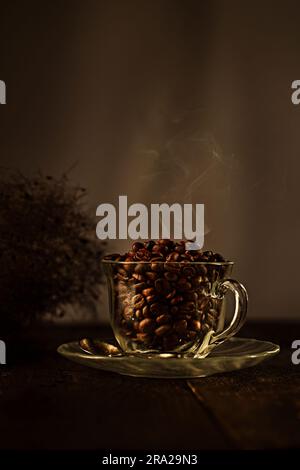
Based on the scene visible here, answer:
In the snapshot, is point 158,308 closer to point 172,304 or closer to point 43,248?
point 172,304

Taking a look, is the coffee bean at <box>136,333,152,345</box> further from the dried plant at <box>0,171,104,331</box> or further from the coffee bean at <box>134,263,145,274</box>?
the dried plant at <box>0,171,104,331</box>

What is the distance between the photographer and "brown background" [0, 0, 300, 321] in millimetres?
1229

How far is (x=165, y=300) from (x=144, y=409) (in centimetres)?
16

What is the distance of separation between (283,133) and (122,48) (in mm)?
347

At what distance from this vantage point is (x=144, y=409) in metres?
0.60

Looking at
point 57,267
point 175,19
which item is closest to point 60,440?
point 57,267

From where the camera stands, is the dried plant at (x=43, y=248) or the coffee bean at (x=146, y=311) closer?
the coffee bean at (x=146, y=311)

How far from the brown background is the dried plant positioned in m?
0.05

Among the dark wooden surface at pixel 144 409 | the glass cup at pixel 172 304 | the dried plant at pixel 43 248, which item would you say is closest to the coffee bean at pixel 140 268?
the glass cup at pixel 172 304

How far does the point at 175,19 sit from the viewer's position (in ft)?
4.04

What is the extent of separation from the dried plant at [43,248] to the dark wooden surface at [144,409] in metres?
0.27

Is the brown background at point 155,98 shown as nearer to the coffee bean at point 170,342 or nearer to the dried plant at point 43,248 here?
the dried plant at point 43,248

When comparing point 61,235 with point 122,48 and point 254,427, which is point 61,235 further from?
point 254,427

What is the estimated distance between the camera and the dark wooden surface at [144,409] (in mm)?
505
